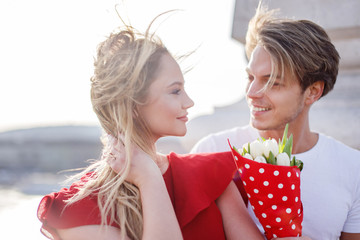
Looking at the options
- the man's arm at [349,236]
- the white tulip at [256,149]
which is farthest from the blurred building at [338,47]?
the white tulip at [256,149]

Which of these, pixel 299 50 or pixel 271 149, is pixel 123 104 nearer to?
pixel 271 149

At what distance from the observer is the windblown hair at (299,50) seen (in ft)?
10.8

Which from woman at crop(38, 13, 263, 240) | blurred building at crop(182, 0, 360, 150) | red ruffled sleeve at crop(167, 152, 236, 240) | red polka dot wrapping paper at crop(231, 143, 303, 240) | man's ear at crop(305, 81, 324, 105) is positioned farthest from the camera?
blurred building at crop(182, 0, 360, 150)

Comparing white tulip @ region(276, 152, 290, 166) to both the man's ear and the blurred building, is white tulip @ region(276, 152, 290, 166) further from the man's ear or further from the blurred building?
the blurred building

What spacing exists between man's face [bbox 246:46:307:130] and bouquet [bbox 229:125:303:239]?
3.29 feet

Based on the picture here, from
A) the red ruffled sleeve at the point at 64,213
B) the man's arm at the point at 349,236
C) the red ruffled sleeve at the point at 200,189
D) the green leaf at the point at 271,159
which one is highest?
the green leaf at the point at 271,159

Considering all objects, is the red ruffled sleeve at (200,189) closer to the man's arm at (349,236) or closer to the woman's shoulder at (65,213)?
the woman's shoulder at (65,213)

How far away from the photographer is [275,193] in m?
2.17

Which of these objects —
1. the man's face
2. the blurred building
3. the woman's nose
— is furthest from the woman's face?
the blurred building

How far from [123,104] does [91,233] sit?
70 centimetres

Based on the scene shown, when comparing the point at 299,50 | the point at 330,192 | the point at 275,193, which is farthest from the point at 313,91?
Answer: the point at 275,193

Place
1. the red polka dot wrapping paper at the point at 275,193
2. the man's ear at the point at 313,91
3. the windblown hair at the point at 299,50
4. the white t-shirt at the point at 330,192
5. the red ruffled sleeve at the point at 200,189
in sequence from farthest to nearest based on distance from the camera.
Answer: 1. the man's ear at the point at 313,91
2. the windblown hair at the point at 299,50
3. the white t-shirt at the point at 330,192
4. the red ruffled sleeve at the point at 200,189
5. the red polka dot wrapping paper at the point at 275,193

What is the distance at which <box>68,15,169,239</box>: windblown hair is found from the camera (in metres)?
2.32

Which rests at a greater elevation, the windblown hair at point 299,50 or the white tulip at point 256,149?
the windblown hair at point 299,50
